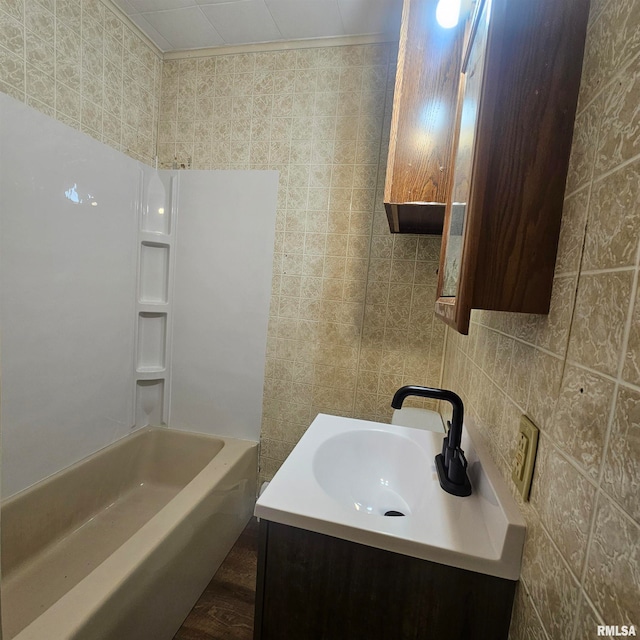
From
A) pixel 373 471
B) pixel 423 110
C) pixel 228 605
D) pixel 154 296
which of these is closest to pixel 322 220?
pixel 423 110

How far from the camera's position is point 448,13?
0.84 m

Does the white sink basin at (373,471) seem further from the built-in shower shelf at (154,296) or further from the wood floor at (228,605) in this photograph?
the built-in shower shelf at (154,296)

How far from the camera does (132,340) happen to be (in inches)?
69.6

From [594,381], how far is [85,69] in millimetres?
2080

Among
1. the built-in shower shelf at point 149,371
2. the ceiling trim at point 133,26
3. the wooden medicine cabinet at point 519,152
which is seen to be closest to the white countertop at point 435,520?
the wooden medicine cabinet at point 519,152

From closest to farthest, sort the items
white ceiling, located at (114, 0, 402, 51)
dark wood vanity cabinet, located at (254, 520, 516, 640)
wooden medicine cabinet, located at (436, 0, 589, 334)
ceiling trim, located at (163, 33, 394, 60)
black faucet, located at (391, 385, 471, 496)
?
wooden medicine cabinet, located at (436, 0, 589, 334), dark wood vanity cabinet, located at (254, 520, 516, 640), black faucet, located at (391, 385, 471, 496), white ceiling, located at (114, 0, 402, 51), ceiling trim, located at (163, 33, 394, 60)

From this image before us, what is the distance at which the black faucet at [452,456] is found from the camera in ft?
2.31

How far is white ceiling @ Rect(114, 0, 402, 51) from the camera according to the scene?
1398mm

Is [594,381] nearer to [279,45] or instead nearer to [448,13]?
[448,13]

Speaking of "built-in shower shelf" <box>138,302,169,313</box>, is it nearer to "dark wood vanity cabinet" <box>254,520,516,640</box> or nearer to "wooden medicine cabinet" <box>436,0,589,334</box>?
"dark wood vanity cabinet" <box>254,520,516,640</box>

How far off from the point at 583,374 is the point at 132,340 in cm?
196

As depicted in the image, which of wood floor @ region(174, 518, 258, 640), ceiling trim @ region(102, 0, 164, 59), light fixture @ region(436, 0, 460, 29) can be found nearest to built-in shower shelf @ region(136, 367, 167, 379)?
wood floor @ region(174, 518, 258, 640)

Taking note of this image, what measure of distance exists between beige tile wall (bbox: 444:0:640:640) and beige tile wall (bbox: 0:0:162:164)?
1.72 metres

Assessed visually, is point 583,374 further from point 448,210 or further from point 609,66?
point 448,210
